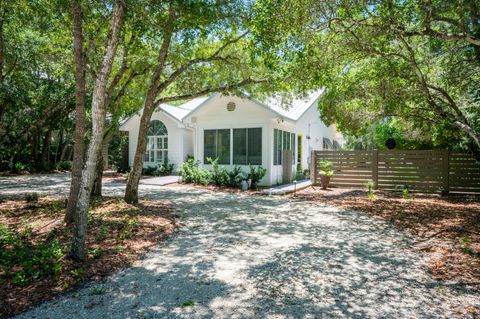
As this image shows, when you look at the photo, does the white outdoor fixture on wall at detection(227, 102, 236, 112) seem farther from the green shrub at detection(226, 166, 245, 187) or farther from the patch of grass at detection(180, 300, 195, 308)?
the patch of grass at detection(180, 300, 195, 308)

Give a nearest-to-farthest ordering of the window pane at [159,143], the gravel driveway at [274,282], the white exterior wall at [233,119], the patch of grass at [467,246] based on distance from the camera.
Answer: the gravel driveway at [274,282], the patch of grass at [467,246], the white exterior wall at [233,119], the window pane at [159,143]

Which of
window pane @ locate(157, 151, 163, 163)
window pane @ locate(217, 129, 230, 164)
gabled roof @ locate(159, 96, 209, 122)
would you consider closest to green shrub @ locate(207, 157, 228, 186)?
window pane @ locate(217, 129, 230, 164)

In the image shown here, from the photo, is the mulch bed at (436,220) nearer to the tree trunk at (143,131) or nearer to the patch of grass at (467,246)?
the patch of grass at (467,246)

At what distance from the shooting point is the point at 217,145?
50.7 ft

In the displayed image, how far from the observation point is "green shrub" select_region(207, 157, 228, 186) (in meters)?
14.0

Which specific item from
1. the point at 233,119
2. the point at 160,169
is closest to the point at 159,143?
the point at 160,169

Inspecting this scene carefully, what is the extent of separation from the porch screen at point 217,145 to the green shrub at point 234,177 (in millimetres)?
1303

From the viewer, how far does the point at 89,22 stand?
754 cm

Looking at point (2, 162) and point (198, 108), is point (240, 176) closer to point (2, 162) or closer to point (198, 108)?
point (198, 108)

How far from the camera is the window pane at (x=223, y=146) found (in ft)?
49.7

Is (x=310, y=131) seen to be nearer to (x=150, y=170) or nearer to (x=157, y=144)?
(x=157, y=144)

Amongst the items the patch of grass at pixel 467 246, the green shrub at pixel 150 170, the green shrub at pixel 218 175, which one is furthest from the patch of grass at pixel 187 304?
the green shrub at pixel 150 170

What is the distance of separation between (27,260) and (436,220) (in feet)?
26.9

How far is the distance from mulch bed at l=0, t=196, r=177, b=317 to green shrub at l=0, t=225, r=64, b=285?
3.2 inches
